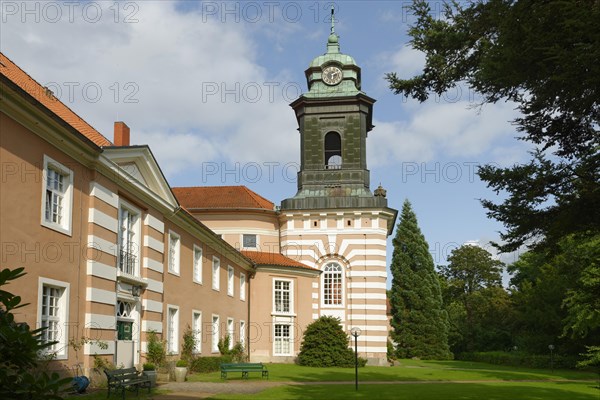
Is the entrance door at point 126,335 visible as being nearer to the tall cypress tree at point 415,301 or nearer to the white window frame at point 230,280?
the white window frame at point 230,280

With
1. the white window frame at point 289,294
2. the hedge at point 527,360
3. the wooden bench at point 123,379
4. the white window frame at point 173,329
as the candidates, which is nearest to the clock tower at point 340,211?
the white window frame at point 289,294

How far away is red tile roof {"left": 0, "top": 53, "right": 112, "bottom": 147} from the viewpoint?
54.9 feet

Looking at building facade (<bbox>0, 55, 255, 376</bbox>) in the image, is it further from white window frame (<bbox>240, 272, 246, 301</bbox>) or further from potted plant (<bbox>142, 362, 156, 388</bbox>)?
white window frame (<bbox>240, 272, 246, 301</bbox>)

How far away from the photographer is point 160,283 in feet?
74.5

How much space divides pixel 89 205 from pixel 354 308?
81.7 ft

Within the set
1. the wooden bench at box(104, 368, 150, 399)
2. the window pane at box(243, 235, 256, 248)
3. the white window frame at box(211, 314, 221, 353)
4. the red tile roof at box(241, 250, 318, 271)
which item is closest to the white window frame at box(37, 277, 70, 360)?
the wooden bench at box(104, 368, 150, 399)

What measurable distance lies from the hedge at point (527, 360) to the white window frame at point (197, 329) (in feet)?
78.1

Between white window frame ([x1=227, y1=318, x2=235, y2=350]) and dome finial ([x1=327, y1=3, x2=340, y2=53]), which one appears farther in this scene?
dome finial ([x1=327, y1=3, x2=340, y2=53])

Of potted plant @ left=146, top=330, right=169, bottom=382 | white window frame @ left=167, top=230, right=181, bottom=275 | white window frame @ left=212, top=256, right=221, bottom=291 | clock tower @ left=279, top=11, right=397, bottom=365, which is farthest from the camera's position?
clock tower @ left=279, top=11, right=397, bottom=365

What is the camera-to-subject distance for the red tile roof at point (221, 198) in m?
42.7

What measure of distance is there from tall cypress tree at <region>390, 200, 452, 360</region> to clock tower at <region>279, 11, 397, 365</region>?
40.7ft

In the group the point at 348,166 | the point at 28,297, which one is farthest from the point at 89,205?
the point at 348,166

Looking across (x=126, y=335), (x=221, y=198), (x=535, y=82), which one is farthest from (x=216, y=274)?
(x=535, y=82)

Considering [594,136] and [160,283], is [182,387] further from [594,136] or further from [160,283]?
[594,136]
